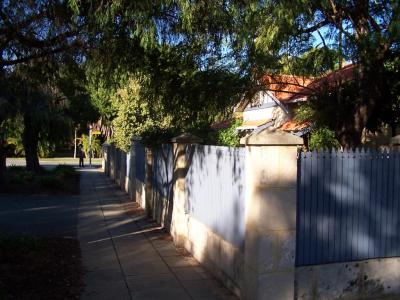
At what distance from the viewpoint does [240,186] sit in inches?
254

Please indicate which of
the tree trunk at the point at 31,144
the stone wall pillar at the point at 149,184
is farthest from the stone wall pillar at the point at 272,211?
the tree trunk at the point at 31,144

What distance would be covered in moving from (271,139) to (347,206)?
1412mm

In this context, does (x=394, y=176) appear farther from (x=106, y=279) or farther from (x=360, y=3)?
(x=106, y=279)

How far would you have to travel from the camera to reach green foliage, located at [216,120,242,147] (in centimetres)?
1936

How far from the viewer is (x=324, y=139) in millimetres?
11266

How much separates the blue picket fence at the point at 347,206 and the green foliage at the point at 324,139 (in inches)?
185

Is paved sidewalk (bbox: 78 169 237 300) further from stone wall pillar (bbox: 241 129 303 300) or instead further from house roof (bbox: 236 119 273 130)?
house roof (bbox: 236 119 273 130)

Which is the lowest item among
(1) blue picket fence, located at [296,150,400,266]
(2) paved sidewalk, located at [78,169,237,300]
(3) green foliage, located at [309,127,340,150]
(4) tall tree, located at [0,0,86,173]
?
Result: (2) paved sidewalk, located at [78,169,237,300]

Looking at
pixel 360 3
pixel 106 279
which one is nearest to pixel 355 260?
pixel 106 279

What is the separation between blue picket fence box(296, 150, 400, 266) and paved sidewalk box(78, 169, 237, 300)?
143 centimetres

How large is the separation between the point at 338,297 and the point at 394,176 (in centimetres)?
169

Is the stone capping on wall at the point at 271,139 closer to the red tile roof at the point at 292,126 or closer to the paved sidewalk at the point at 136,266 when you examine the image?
the paved sidewalk at the point at 136,266

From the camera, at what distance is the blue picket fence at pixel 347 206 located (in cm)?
598

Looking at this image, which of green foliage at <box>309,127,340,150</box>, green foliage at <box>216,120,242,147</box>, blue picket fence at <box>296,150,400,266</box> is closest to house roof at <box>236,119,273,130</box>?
green foliage at <box>216,120,242,147</box>
